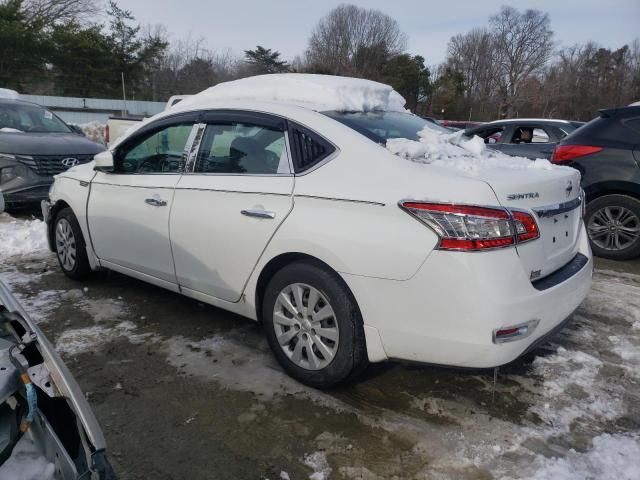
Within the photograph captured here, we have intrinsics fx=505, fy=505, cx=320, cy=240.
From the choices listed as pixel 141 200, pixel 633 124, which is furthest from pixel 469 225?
pixel 633 124

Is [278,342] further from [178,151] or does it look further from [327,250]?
[178,151]

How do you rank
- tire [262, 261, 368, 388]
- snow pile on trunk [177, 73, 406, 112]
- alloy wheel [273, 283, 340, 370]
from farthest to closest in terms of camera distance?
snow pile on trunk [177, 73, 406, 112]
alloy wheel [273, 283, 340, 370]
tire [262, 261, 368, 388]

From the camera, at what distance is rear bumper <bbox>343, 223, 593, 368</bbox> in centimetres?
228

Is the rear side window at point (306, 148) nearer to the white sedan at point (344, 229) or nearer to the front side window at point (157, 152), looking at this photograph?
the white sedan at point (344, 229)

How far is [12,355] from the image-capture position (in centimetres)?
163

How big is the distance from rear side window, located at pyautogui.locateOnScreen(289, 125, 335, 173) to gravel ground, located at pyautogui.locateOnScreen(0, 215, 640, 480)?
1283 mm

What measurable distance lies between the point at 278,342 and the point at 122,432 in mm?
944

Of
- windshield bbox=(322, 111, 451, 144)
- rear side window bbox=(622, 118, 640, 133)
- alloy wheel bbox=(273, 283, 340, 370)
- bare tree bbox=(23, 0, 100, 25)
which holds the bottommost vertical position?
alloy wheel bbox=(273, 283, 340, 370)

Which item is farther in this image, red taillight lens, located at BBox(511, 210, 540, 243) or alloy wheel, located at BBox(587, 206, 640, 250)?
alloy wheel, located at BBox(587, 206, 640, 250)

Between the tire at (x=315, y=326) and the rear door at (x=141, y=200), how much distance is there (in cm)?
105

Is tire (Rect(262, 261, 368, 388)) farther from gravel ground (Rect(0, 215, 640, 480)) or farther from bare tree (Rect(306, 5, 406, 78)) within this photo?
bare tree (Rect(306, 5, 406, 78))

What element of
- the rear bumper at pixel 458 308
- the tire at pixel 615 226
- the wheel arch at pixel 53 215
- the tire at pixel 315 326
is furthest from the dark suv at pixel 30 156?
the tire at pixel 615 226

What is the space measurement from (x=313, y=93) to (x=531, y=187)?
1.52m

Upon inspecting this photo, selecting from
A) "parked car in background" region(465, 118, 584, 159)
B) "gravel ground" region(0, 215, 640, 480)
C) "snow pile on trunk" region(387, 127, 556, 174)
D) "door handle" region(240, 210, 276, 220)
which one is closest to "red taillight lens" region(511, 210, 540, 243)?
"snow pile on trunk" region(387, 127, 556, 174)
